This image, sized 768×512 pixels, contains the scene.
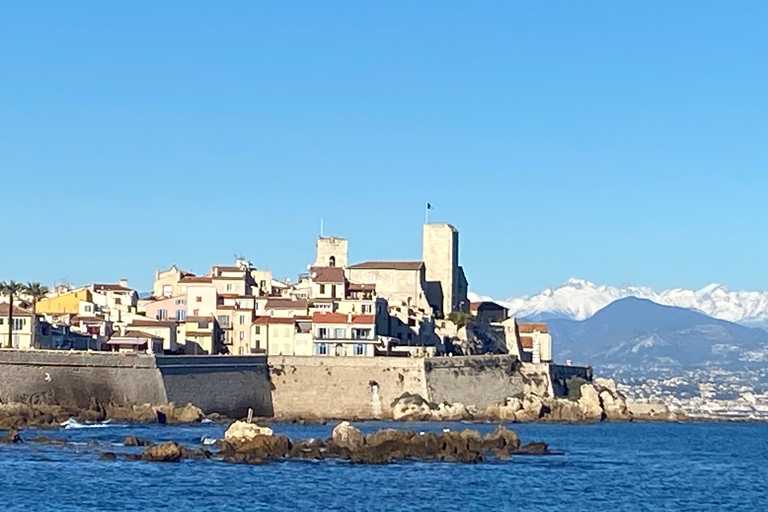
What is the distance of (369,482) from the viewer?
56031 mm

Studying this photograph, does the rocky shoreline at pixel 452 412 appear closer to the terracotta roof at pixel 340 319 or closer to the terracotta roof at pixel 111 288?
the terracotta roof at pixel 340 319

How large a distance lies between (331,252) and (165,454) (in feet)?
196

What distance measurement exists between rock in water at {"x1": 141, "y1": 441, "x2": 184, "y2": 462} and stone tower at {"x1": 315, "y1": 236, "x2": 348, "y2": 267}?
58.3 meters

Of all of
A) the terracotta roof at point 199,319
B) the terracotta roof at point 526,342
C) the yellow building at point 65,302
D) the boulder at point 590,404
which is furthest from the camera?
the terracotta roof at point 526,342

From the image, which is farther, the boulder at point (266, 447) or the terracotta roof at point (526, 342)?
the terracotta roof at point (526, 342)

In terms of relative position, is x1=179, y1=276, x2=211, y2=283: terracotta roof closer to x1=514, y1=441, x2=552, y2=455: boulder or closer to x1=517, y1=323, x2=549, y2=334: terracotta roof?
x1=517, y1=323, x2=549, y2=334: terracotta roof

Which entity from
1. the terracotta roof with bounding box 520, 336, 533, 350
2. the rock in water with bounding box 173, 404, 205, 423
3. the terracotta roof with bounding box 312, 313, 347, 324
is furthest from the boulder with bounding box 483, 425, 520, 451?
the terracotta roof with bounding box 520, 336, 533, 350

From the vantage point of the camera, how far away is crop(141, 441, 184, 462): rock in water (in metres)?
60.7

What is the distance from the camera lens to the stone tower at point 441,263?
118500mm

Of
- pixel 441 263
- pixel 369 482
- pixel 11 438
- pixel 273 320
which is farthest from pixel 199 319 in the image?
pixel 369 482

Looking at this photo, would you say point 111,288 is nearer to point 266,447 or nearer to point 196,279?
point 196,279

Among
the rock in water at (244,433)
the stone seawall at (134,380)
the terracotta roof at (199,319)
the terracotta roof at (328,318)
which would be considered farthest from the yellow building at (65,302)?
the rock in water at (244,433)

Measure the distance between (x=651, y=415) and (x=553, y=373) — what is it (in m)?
9.69

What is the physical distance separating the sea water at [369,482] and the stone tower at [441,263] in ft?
140
